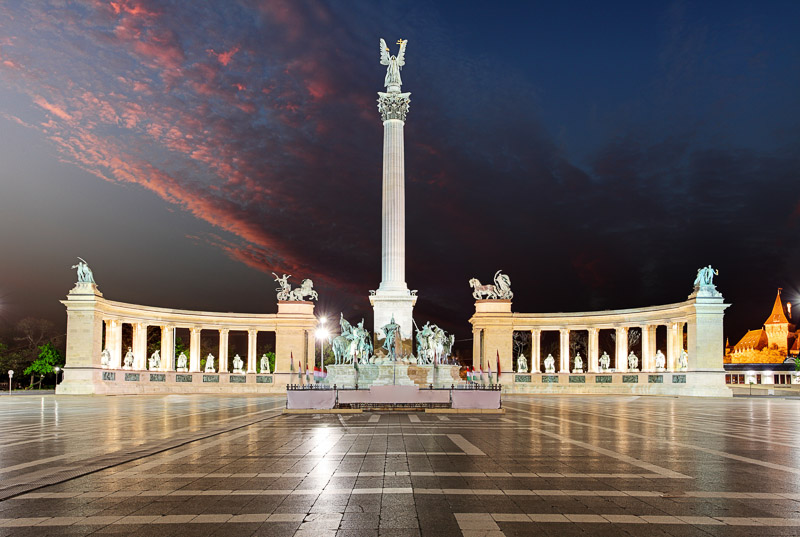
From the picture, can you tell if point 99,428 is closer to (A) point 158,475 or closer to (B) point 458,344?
(A) point 158,475

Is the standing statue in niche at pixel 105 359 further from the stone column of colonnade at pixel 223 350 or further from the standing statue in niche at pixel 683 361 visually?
the standing statue in niche at pixel 683 361

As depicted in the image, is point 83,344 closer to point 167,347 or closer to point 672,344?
point 167,347

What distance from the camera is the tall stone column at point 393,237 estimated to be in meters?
69.0

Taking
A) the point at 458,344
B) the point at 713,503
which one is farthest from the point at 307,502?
the point at 458,344

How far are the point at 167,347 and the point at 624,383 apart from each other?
2274 inches

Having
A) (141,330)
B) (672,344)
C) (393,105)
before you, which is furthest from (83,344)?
(672,344)

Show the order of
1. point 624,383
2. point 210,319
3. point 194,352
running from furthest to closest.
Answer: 1. point 210,319
2. point 194,352
3. point 624,383

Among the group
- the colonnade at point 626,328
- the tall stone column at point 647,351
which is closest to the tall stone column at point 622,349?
the colonnade at point 626,328

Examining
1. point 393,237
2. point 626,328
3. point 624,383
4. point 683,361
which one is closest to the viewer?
point 393,237

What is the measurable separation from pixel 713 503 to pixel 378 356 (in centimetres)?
5371

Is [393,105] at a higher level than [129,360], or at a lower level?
higher

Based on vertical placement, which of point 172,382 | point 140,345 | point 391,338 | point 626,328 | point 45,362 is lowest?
point 172,382

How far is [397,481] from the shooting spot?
1581 cm

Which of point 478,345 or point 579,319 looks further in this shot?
point 478,345
